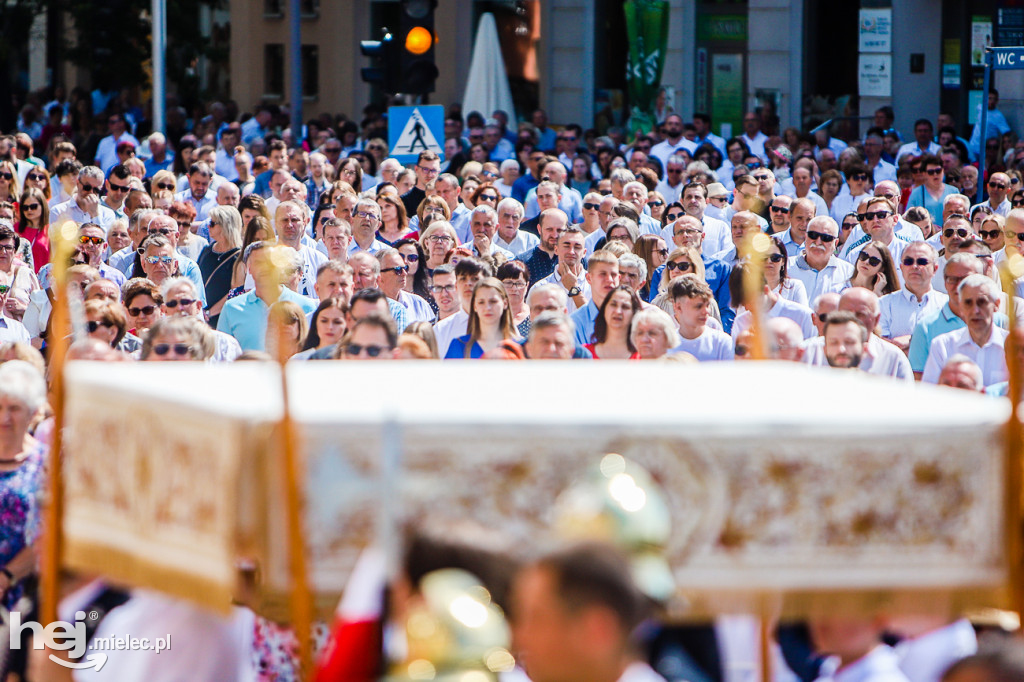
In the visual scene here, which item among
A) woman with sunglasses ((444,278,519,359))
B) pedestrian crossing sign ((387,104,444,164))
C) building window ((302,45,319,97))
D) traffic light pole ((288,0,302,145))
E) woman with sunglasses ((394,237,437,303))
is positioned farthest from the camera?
building window ((302,45,319,97))

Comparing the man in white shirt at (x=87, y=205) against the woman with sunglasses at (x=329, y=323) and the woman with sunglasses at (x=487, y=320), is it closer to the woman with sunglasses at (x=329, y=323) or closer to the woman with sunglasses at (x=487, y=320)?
the woman with sunglasses at (x=329, y=323)

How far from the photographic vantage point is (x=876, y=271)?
9500 millimetres

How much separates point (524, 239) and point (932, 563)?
904 cm

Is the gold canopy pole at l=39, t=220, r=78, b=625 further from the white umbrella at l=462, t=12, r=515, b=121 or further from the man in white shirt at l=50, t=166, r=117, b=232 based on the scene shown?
the white umbrella at l=462, t=12, r=515, b=121

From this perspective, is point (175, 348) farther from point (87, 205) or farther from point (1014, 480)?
point (87, 205)

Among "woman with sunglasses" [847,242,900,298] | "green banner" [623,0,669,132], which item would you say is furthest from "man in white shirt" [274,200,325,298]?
"green banner" [623,0,669,132]

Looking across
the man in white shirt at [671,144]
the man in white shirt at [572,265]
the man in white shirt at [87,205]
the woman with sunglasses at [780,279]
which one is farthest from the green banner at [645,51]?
the woman with sunglasses at [780,279]

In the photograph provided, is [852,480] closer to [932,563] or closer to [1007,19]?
[932,563]

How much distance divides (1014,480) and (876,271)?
252 inches

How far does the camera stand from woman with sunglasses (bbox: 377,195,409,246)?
1181 cm

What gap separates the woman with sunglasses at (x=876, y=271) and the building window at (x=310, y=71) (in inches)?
A: 829

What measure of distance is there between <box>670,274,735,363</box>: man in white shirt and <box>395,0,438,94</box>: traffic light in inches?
216

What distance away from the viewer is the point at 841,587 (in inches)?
128

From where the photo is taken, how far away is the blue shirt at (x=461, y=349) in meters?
7.84
